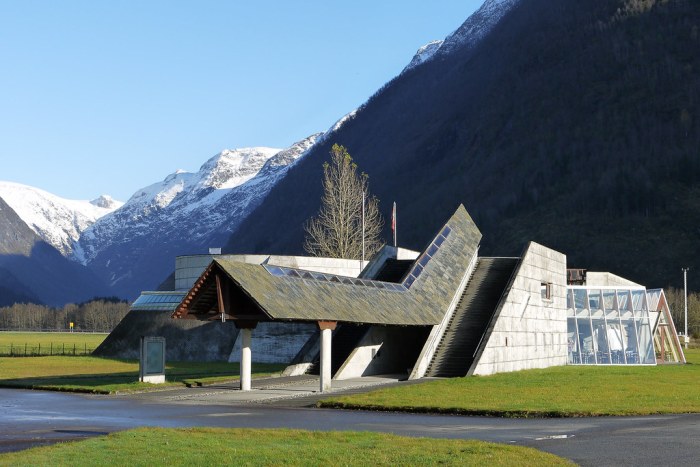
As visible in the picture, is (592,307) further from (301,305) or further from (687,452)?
(687,452)

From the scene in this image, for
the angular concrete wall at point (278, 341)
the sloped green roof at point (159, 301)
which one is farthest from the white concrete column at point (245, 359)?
the sloped green roof at point (159, 301)

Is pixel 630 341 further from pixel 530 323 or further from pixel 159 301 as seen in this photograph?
pixel 159 301

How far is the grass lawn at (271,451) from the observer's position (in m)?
24.0

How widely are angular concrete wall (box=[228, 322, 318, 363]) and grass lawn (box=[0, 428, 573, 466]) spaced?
45.0 meters

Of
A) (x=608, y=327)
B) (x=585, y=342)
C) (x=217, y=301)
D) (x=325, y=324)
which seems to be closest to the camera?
(x=217, y=301)

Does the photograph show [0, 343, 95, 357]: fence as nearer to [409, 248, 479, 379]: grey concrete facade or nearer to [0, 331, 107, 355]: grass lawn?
[0, 331, 107, 355]: grass lawn

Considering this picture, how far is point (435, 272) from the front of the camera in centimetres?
6469

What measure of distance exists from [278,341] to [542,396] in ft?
115

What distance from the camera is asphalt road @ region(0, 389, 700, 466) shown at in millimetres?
26766

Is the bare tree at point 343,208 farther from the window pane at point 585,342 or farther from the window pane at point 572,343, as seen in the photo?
the window pane at point 585,342

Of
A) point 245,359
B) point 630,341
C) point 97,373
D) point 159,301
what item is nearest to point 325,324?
point 245,359

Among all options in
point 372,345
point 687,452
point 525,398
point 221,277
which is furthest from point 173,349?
point 687,452

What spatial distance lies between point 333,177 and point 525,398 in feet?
208

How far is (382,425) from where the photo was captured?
3328 centimetres
